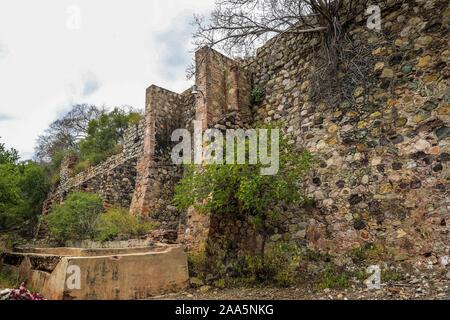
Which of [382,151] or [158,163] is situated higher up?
[158,163]

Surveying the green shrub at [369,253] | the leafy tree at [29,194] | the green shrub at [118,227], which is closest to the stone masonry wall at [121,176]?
the green shrub at [118,227]

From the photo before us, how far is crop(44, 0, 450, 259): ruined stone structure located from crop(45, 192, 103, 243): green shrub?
3213 mm

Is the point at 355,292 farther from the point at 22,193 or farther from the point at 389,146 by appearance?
the point at 22,193

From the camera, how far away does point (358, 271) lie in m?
4.81

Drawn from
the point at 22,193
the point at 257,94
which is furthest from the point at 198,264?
the point at 22,193

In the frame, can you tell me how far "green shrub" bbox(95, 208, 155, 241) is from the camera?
715cm

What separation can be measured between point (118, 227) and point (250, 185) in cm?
391

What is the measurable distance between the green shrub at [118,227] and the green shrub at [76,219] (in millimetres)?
443

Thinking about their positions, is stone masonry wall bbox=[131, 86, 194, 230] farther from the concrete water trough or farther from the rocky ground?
the rocky ground

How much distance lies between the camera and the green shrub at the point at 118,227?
7148mm

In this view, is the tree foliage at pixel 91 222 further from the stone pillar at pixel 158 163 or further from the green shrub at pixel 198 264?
the green shrub at pixel 198 264

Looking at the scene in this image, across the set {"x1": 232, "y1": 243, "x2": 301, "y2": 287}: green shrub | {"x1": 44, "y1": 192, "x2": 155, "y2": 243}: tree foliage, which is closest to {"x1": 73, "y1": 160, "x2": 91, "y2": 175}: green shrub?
{"x1": 44, "y1": 192, "x2": 155, "y2": 243}: tree foliage

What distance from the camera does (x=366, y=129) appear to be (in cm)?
534
